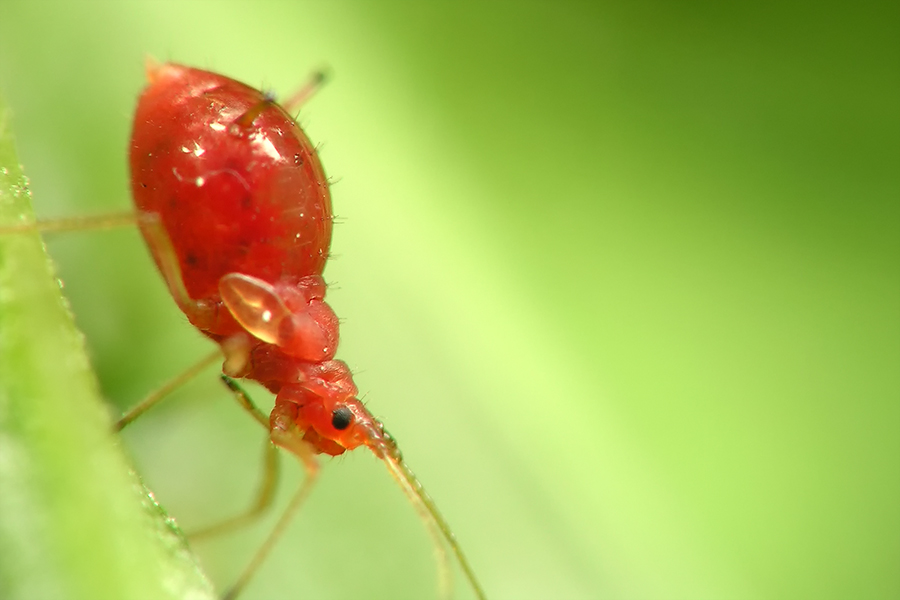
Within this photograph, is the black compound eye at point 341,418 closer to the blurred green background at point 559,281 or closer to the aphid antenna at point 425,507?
the aphid antenna at point 425,507

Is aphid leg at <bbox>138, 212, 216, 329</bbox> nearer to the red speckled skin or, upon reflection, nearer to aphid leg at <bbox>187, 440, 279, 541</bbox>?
the red speckled skin

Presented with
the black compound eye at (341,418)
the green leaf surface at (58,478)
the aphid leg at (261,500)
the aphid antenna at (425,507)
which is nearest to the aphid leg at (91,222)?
the green leaf surface at (58,478)

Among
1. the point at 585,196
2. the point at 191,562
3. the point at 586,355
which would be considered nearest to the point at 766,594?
the point at 586,355

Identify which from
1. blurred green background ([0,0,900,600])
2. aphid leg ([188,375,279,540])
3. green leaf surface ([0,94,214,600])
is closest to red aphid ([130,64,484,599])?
aphid leg ([188,375,279,540])

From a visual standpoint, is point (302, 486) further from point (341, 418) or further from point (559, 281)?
point (559, 281)

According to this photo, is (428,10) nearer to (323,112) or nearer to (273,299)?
(323,112)

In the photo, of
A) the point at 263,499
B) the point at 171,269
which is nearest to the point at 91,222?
the point at 171,269

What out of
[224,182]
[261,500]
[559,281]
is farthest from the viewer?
[559,281]
